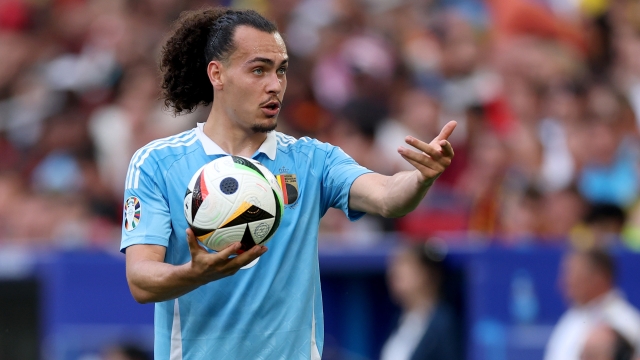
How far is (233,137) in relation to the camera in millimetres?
4656

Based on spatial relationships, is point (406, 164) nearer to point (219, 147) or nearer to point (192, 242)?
point (219, 147)

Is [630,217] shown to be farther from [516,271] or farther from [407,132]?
[407,132]

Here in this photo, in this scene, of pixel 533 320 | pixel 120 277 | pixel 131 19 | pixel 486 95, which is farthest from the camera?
pixel 131 19

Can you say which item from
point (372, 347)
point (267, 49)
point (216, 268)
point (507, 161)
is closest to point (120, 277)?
point (372, 347)

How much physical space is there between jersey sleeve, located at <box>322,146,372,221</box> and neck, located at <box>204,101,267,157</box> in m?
0.33

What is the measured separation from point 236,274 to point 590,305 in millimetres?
3980

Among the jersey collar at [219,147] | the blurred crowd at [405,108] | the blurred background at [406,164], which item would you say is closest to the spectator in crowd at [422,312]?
the blurred background at [406,164]

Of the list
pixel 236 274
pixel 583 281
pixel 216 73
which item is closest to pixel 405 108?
pixel 583 281

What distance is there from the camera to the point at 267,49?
15.1 feet

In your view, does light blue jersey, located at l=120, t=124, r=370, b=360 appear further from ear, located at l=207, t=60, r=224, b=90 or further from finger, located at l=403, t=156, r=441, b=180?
finger, located at l=403, t=156, r=441, b=180

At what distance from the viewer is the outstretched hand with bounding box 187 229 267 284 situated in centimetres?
375

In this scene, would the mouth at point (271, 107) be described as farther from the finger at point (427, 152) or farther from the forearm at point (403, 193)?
the finger at point (427, 152)

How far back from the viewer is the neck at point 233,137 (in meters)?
4.64

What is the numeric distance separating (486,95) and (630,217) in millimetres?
2149
